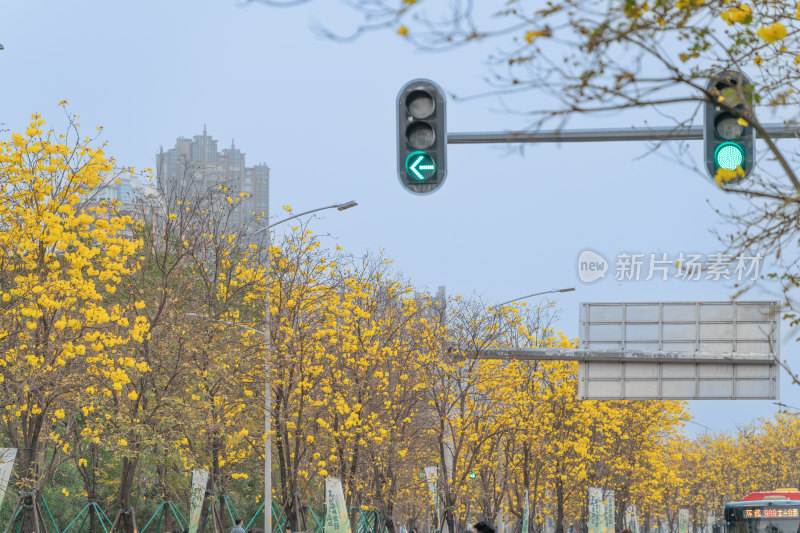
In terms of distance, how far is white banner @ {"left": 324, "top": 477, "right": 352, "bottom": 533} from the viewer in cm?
2580

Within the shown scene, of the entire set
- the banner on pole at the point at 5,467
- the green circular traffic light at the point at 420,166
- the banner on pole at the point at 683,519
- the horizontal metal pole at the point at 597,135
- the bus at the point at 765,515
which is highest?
the horizontal metal pole at the point at 597,135

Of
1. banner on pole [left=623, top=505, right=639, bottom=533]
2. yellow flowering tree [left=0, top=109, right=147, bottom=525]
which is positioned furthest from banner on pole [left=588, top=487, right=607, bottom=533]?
yellow flowering tree [left=0, top=109, right=147, bottom=525]

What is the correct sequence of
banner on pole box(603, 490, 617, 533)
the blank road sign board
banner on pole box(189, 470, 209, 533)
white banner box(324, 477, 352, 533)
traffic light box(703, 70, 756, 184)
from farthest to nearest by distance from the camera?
banner on pole box(603, 490, 617, 533), the blank road sign board, white banner box(324, 477, 352, 533), banner on pole box(189, 470, 209, 533), traffic light box(703, 70, 756, 184)

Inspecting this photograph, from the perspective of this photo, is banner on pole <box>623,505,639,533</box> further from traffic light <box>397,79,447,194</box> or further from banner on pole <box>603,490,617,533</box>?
traffic light <box>397,79,447,194</box>

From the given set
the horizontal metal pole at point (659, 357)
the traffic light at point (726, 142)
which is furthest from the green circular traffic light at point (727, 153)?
the horizontal metal pole at point (659, 357)

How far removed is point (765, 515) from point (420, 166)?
20825mm

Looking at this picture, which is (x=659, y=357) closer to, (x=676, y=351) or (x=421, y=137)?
(x=676, y=351)

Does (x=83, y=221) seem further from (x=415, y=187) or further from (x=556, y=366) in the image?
(x=556, y=366)

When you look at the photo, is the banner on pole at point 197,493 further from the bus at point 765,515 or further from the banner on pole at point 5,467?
the bus at point 765,515

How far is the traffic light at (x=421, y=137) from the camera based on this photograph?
1012 cm

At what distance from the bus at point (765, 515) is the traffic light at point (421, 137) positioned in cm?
2060

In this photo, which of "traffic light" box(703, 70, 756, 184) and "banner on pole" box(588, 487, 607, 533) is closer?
"traffic light" box(703, 70, 756, 184)

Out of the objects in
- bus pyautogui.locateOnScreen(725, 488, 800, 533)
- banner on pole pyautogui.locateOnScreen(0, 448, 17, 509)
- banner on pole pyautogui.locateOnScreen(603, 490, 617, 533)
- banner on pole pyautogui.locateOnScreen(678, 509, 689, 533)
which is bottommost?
banner on pole pyautogui.locateOnScreen(678, 509, 689, 533)

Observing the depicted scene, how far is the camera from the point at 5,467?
63.2 feet
